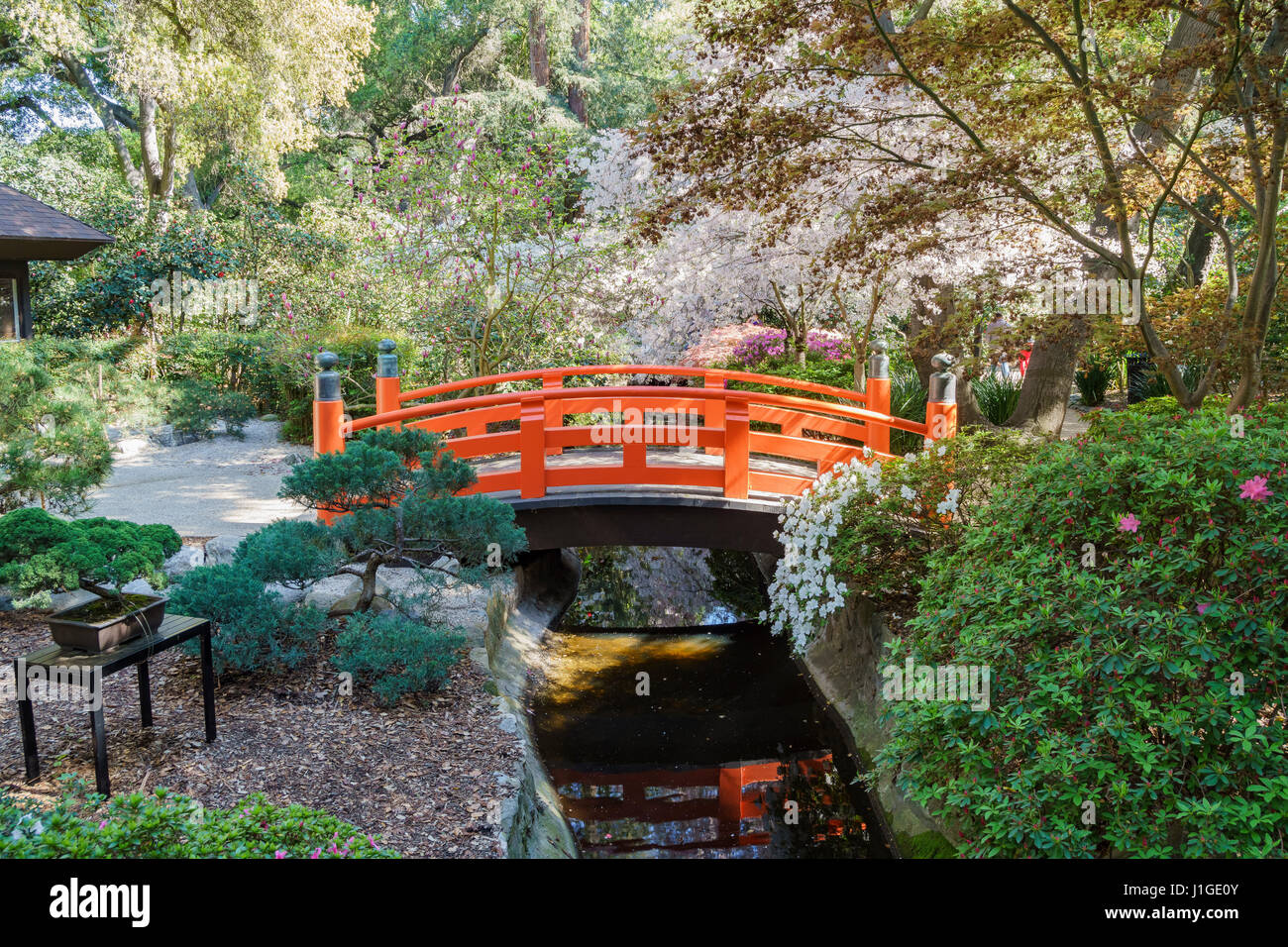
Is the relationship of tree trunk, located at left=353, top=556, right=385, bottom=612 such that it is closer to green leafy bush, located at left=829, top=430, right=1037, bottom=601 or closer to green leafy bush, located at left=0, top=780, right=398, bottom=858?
green leafy bush, located at left=0, top=780, right=398, bottom=858

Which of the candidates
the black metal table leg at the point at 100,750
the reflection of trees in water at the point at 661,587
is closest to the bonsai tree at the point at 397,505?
the black metal table leg at the point at 100,750

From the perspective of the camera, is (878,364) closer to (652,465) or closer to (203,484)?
(652,465)

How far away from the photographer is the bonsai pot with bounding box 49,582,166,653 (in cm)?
384

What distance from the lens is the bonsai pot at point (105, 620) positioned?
3842 mm

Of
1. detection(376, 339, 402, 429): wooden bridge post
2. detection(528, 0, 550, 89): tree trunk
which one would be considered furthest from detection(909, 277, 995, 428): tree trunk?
detection(528, 0, 550, 89): tree trunk

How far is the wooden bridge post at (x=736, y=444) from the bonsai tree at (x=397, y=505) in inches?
88.2

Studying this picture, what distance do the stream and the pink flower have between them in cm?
262

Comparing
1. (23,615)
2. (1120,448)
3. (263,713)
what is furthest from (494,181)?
(1120,448)

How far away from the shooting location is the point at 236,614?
16.4ft

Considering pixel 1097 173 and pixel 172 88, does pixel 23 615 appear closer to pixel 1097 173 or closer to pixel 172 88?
pixel 1097 173

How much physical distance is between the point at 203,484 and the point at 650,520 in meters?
5.17

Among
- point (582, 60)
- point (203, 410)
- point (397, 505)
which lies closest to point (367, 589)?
point (397, 505)

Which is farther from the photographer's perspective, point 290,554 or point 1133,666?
point 290,554

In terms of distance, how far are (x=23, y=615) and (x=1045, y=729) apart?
18.3 feet
